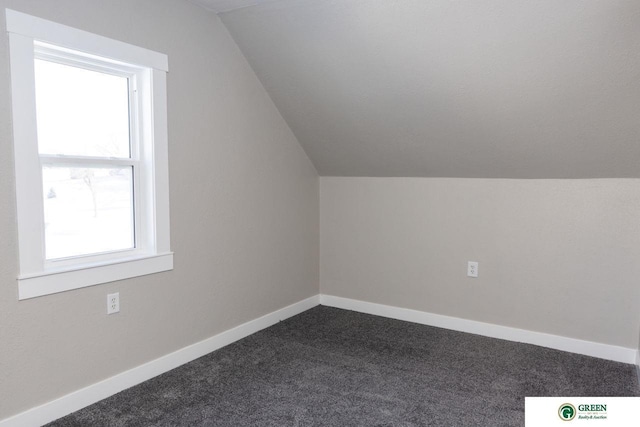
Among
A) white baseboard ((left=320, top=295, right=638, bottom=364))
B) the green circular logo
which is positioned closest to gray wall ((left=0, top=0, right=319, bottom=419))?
white baseboard ((left=320, top=295, right=638, bottom=364))

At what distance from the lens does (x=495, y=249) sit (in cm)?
347

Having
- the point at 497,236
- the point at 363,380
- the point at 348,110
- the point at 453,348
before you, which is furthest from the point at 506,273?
the point at 348,110

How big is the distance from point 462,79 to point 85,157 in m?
2.15

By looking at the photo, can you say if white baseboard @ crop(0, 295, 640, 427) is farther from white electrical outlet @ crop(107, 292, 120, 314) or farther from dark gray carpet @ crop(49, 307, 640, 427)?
white electrical outlet @ crop(107, 292, 120, 314)

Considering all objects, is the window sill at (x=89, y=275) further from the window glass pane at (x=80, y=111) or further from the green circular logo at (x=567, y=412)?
the green circular logo at (x=567, y=412)

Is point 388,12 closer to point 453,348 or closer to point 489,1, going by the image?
point 489,1

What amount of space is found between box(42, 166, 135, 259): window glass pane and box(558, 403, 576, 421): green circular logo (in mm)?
2348

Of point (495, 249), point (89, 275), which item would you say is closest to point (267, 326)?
point (89, 275)

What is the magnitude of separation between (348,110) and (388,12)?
0.88 meters

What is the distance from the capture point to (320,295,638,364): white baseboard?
3066 mm

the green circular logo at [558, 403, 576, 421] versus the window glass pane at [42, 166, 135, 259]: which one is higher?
the window glass pane at [42, 166, 135, 259]

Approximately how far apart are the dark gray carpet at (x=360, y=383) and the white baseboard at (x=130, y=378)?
47 millimetres

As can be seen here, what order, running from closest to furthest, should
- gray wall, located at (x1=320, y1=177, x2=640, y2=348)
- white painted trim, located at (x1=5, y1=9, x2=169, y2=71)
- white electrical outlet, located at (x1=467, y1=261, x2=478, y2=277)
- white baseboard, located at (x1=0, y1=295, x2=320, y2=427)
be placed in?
white painted trim, located at (x1=5, y1=9, x2=169, y2=71), white baseboard, located at (x1=0, y1=295, x2=320, y2=427), gray wall, located at (x1=320, y1=177, x2=640, y2=348), white electrical outlet, located at (x1=467, y1=261, x2=478, y2=277)

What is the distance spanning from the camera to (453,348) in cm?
323
